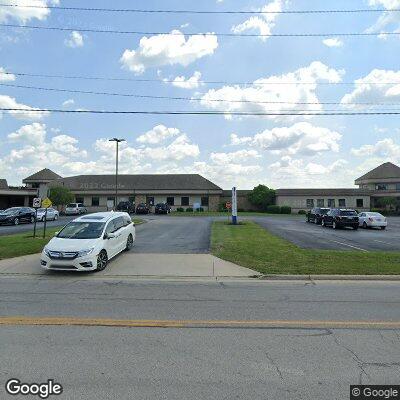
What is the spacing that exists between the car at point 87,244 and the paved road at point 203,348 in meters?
2.66

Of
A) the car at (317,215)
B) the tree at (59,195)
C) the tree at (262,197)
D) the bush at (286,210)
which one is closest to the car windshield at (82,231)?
the car at (317,215)

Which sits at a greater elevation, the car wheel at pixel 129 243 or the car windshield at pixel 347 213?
the car windshield at pixel 347 213

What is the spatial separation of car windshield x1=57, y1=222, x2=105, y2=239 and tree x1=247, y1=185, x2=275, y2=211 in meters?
51.7

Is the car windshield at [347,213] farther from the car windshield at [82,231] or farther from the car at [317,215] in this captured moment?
the car windshield at [82,231]

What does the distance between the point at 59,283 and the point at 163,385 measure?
7.11 meters

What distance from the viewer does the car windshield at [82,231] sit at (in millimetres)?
12711

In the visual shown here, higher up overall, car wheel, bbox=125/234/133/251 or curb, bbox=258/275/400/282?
car wheel, bbox=125/234/133/251

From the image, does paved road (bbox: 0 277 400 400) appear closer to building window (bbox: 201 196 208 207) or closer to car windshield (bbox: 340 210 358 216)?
car windshield (bbox: 340 210 358 216)

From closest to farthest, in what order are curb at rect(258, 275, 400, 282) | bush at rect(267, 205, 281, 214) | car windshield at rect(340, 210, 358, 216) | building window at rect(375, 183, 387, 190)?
curb at rect(258, 275, 400, 282) < car windshield at rect(340, 210, 358, 216) < bush at rect(267, 205, 281, 214) < building window at rect(375, 183, 387, 190)

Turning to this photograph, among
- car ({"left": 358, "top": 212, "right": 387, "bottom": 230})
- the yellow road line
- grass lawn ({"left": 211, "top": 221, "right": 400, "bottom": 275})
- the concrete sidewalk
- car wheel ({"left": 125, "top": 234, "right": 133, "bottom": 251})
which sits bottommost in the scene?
the concrete sidewalk

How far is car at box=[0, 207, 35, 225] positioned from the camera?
32.5 meters

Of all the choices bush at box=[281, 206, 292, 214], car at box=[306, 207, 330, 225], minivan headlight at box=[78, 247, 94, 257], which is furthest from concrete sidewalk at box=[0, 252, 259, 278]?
bush at box=[281, 206, 292, 214]

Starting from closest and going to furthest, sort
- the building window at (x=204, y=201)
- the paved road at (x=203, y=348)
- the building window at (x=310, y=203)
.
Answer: the paved road at (x=203, y=348), the building window at (x=204, y=201), the building window at (x=310, y=203)

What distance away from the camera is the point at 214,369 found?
452 cm
